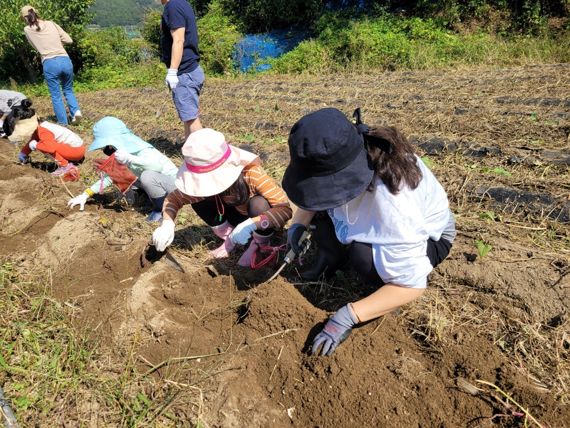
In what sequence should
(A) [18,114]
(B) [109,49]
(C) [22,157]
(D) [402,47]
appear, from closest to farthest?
(C) [22,157], (A) [18,114], (D) [402,47], (B) [109,49]

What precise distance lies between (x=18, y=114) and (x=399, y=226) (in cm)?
473

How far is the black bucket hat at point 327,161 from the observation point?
54.8 inches

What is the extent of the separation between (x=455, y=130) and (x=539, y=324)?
279cm

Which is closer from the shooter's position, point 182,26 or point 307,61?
point 182,26

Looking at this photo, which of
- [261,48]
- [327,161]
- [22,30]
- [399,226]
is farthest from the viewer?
[261,48]

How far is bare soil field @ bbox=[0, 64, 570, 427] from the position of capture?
1665mm

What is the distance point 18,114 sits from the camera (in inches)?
184

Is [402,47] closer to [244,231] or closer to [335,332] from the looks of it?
[244,231]

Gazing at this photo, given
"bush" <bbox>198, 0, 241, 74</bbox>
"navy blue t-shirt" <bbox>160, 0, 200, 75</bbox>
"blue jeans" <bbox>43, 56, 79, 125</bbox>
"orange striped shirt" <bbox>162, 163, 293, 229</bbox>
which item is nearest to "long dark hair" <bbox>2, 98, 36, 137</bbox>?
"blue jeans" <bbox>43, 56, 79, 125</bbox>

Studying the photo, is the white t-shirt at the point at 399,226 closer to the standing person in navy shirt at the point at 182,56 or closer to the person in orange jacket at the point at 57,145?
the standing person in navy shirt at the point at 182,56

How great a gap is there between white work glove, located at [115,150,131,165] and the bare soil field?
0.46 m

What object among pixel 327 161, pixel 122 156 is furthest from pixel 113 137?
pixel 327 161

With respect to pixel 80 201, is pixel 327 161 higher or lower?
higher

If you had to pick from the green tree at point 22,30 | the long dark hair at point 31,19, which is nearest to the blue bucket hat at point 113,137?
the long dark hair at point 31,19
